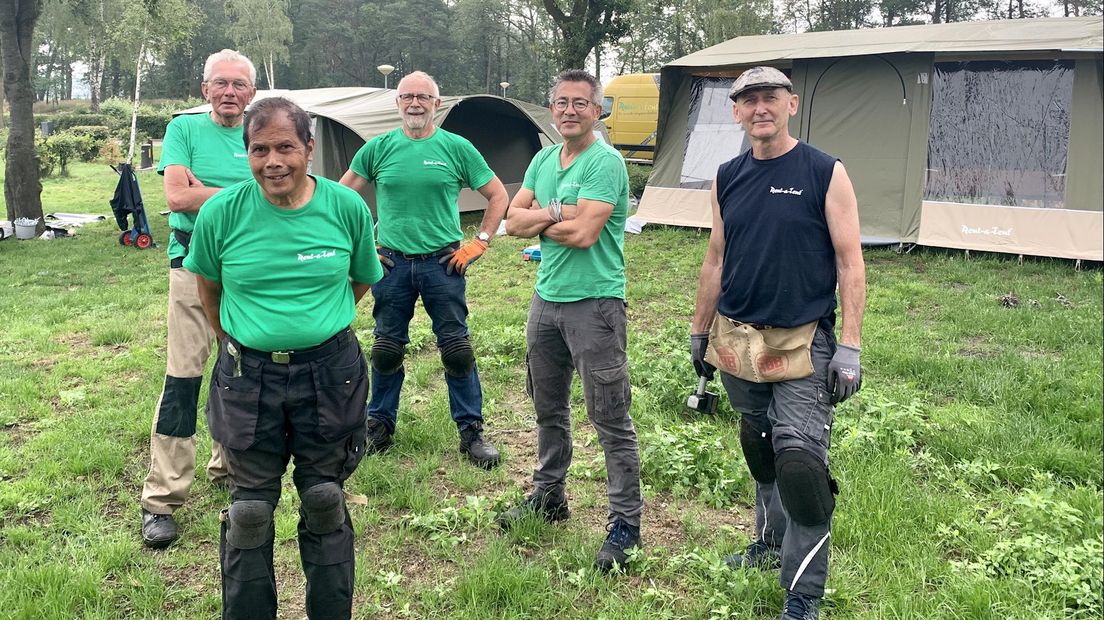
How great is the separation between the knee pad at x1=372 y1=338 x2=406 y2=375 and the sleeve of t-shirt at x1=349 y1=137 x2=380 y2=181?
2.92 ft

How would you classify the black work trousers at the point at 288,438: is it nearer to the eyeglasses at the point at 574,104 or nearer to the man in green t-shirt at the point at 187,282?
the man in green t-shirt at the point at 187,282

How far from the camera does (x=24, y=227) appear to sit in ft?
38.7

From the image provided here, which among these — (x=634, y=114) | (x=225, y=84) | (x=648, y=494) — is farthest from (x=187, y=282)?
(x=634, y=114)

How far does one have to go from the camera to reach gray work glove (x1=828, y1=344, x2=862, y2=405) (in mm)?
2654

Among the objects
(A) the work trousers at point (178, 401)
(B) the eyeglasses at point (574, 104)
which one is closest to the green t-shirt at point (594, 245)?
(B) the eyeglasses at point (574, 104)

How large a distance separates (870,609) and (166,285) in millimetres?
8098

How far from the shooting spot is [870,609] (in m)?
2.91

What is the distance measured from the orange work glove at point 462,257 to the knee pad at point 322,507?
5.55 ft

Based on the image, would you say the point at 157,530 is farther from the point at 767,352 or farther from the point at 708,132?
the point at 708,132

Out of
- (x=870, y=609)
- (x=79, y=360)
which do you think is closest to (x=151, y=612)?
(x=870, y=609)

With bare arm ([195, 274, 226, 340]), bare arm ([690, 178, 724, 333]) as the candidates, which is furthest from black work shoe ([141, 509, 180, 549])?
bare arm ([690, 178, 724, 333])

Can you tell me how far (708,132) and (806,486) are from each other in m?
9.10

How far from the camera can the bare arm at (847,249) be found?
2682 mm

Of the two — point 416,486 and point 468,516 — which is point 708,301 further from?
point 416,486
